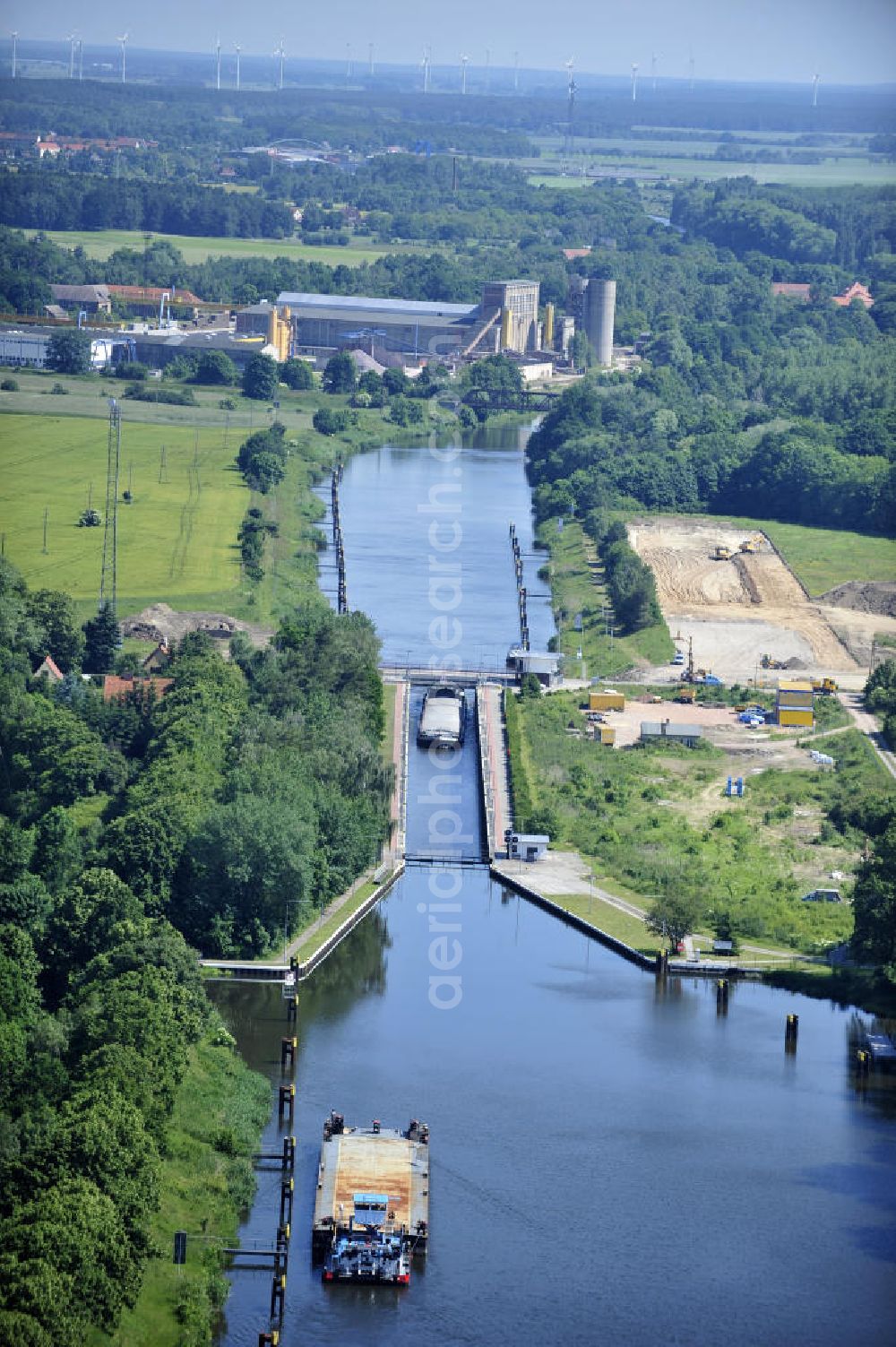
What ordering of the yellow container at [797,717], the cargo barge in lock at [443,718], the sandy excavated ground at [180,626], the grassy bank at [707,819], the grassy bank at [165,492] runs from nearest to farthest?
the grassy bank at [707,819] → the cargo barge in lock at [443,718] → the yellow container at [797,717] → the sandy excavated ground at [180,626] → the grassy bank at [165,492]

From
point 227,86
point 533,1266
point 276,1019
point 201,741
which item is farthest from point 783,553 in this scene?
point 227,86

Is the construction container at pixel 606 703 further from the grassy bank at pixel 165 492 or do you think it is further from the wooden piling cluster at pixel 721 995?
the wooden piling cluster at pixel 721 995

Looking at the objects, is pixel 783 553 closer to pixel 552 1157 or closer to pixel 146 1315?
pixel 552 1157

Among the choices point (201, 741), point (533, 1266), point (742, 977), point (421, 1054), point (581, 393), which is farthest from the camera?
point (581, 393)

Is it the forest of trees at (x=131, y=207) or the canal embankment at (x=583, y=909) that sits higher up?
the forest of trees at (x=131, y=207)

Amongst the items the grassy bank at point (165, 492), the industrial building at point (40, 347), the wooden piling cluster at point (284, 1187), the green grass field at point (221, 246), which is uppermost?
the green grass field at point (221, 246)

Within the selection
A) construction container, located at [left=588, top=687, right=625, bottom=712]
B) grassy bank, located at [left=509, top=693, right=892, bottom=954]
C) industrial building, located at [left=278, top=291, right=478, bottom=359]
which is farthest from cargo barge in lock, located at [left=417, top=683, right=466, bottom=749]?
industrial building, located at [left=278, top=291, right=478, bottom=359]

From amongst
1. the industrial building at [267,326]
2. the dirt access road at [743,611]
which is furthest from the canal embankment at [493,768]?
the industrial building at [267,326]

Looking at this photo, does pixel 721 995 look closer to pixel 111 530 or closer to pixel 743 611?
pixel 743 611
